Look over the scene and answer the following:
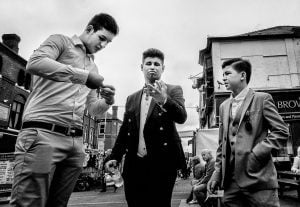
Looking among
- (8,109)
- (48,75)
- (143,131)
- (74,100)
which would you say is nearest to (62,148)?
(74,100)

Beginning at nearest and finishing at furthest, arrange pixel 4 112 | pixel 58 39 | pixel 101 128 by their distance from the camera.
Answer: pixel 58 39, pixel 4 112, pixel 101 128

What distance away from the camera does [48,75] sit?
175 centimetres

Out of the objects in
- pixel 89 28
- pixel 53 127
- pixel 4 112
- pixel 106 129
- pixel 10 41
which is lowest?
pixel 53 127

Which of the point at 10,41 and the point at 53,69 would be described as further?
the point at 10,41

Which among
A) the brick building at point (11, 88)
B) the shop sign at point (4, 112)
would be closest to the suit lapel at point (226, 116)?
the brick building at point (11, 88)

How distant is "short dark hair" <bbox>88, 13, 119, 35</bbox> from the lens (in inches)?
86.6

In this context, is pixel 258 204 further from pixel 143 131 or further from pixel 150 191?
pixel 143 131

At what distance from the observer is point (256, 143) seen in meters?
2.41

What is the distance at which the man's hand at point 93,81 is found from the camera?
6.10 feet

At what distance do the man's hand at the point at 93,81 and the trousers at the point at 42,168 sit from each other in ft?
1.42

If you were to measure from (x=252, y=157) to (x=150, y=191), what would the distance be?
3.17 feet

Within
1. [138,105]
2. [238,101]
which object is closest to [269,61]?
[238,101]

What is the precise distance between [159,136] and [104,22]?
1.14 meters

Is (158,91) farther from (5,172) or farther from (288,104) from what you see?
(288,104)
